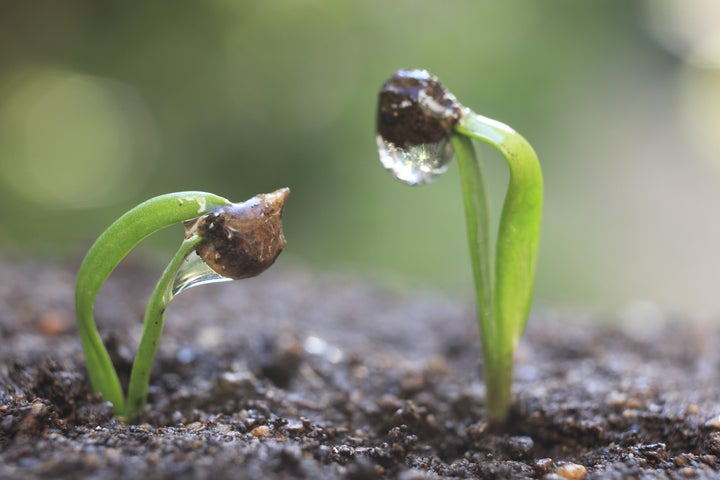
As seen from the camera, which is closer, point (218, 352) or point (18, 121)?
point (218, 352)

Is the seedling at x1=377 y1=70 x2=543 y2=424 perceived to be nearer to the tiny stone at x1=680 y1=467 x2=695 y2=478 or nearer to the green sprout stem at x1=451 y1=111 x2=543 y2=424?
the green sprout stem at x1=451 y1=111 x2=543 y2=424

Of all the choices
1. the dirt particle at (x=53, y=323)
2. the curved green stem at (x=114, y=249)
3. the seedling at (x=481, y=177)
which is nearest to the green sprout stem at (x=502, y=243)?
the seedling at (x=481, y=177)

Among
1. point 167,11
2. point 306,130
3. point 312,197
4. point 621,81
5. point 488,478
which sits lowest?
point 488,478

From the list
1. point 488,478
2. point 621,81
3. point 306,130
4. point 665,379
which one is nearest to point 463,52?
point 306,130

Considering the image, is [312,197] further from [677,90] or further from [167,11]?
[677,90]

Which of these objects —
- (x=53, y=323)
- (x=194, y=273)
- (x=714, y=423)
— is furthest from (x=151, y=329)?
(x=714, y=423)
